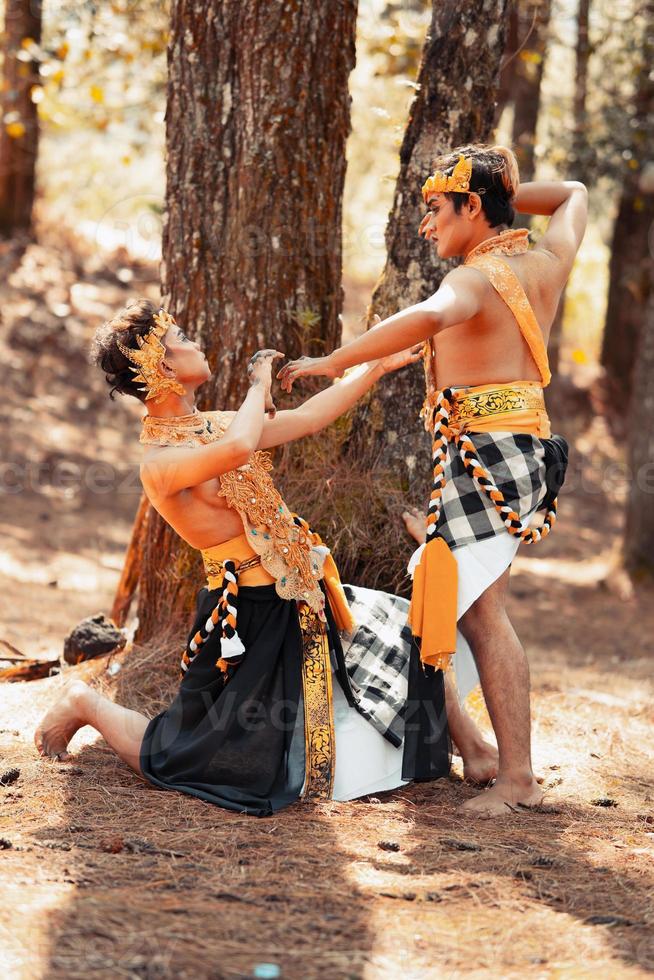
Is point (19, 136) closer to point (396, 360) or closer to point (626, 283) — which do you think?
point (626, 283)

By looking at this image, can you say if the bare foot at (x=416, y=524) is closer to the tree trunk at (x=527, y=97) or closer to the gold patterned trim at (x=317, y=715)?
the gold patterned trim at (x=317, y=715)

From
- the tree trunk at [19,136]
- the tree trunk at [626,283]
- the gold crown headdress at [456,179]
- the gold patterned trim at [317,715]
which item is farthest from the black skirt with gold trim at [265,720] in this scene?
the tree trunk at [626,283]

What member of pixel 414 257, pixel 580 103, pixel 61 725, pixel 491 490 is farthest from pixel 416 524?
pixel 580 103

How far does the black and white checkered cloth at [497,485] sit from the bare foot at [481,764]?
74 cm

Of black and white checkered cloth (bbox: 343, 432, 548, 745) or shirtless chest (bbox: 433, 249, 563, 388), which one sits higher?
shirtless chest (bbox: 433, 249, 563, 388)

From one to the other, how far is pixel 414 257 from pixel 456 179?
3.33 ft

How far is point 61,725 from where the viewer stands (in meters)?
3.55

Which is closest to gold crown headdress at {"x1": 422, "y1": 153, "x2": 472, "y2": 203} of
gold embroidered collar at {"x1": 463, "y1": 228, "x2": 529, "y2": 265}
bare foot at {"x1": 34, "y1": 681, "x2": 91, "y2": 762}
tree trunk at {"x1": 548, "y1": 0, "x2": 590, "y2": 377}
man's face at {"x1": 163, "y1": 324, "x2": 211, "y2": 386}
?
gold embroidered collar at {"x1": 463, "y1": 228, "x2": 529, "y2": 265}

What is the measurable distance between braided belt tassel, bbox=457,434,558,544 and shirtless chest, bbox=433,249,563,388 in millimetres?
216

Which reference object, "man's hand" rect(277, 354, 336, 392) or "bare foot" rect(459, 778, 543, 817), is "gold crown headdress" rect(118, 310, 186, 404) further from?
"bare foot" rect(459, 778, 543, 817)

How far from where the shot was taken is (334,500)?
431cm

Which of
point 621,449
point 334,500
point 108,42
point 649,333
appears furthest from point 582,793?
point 621,449

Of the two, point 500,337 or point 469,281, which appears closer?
point 469,281

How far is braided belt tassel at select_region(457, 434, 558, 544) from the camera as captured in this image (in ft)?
Answer: 11.0
